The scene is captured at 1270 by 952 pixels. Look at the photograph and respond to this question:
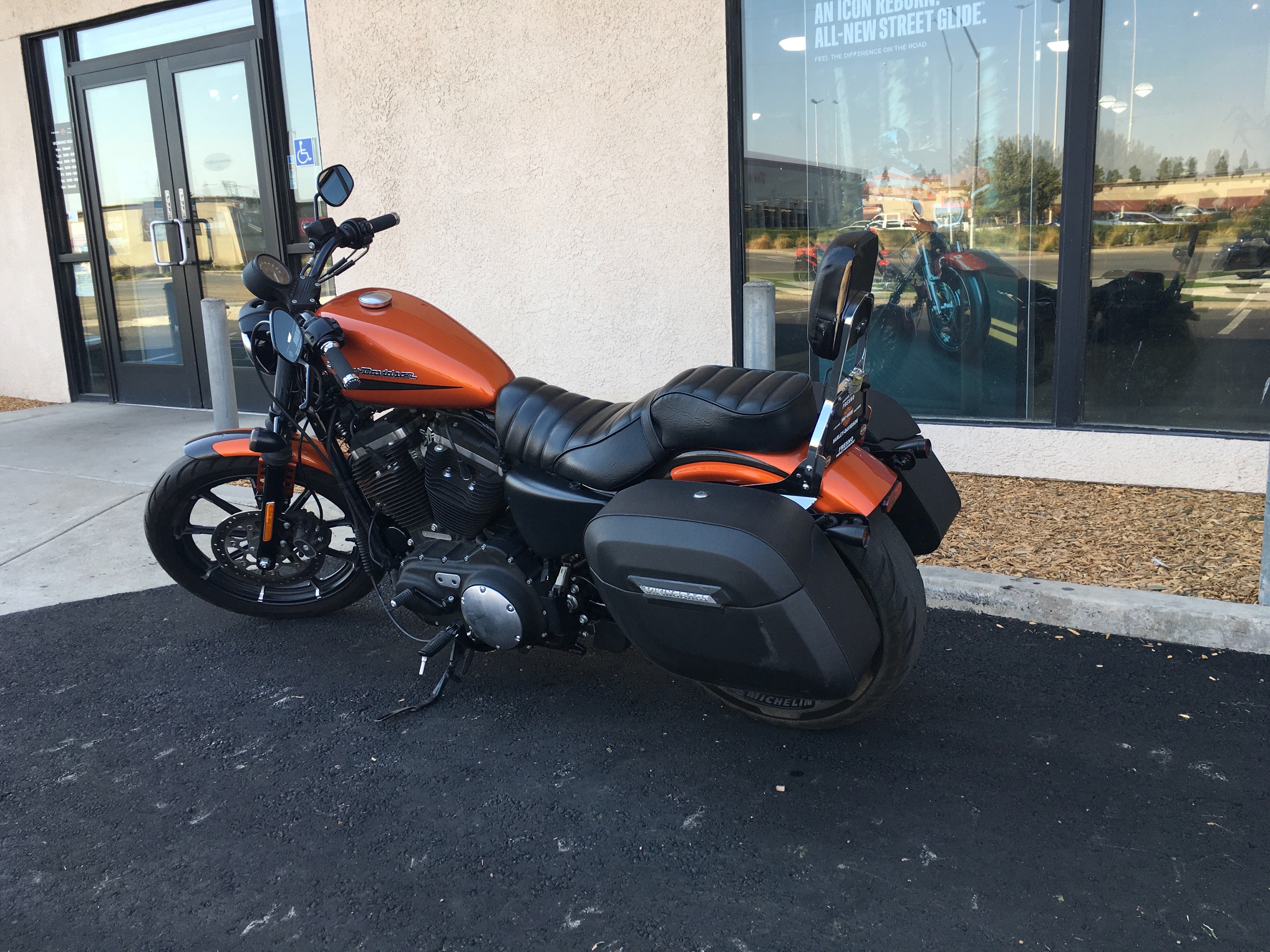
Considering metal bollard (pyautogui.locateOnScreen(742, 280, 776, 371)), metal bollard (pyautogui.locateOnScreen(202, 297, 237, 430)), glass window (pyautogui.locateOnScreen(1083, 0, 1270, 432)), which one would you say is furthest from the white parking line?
metal bollard (pyautogui.locateOnScreen(202, 297, 237, 430))

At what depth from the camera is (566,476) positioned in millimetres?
2791

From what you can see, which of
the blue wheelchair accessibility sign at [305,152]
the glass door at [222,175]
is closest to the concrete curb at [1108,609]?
the blue wheelchair accessibility sign at [305,152]

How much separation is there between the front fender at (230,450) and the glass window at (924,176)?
3290mm

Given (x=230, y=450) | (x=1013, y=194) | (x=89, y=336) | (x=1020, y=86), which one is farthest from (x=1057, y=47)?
(x=89, y=336)

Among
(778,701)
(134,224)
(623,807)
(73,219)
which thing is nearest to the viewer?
(623,807)

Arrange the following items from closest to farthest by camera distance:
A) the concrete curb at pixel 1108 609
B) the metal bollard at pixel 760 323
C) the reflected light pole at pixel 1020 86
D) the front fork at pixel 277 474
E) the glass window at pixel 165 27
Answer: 1. the front fork at pixel 277 474
2. the concrete curb at pixel 1108 609
3. the metal bollard at pixel 760 323
4. the reflected light pole at pixel 1020 86
5. the glass window at pixel 165 27

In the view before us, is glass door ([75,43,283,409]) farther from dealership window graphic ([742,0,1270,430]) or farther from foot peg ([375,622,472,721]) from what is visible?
foot peg ([375,622,472,721])

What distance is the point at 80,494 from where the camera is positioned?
568cm

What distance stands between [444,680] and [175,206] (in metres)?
6.31

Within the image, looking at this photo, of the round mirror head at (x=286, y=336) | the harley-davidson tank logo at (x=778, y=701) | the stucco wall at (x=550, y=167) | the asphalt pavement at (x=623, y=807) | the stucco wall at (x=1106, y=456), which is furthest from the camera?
the stucco wall at (x=550, y=167)

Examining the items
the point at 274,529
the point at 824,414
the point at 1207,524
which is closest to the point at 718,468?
the point at 824,414

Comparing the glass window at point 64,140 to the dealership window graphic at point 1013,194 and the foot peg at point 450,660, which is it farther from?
the foot peg at point 450,660

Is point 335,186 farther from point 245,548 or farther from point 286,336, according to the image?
point 245,548

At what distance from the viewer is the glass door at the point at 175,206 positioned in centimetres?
750
